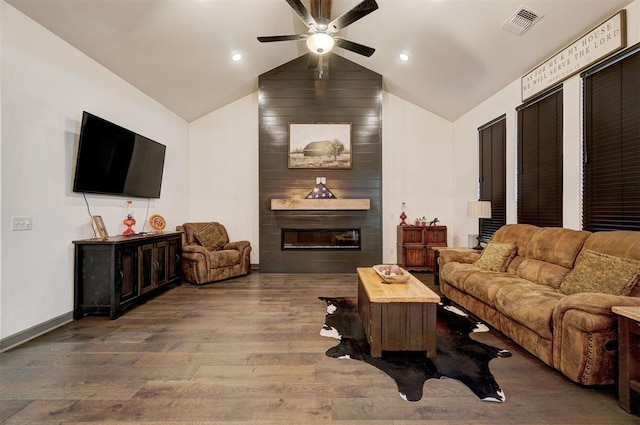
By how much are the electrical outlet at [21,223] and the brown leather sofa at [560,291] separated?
441cm

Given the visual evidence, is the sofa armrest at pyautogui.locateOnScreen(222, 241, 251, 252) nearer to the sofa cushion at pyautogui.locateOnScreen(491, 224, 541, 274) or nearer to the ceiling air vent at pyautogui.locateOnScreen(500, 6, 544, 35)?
the sofa cushion at pyautogui.locateOnScreen(491, 224, 541, 274)

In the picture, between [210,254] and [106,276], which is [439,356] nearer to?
[106,276]

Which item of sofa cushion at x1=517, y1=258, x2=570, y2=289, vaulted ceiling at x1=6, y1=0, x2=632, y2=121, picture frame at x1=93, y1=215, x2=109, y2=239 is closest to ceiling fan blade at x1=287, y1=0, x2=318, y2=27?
vaulted ceiling at x1=6, y1=0, x2=632, y2=121

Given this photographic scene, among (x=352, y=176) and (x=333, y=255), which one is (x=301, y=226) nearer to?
(x=333, y=255)

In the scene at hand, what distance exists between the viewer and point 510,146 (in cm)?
445

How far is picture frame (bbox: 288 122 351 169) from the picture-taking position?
5859 mm

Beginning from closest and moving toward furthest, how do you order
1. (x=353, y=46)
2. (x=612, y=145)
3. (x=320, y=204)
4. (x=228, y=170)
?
(x=612, y=145) < (x=353, y=46) < (x=320, y=204) < (x=228, y=170)

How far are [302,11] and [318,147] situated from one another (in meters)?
2.75

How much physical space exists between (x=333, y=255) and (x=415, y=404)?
402 cm

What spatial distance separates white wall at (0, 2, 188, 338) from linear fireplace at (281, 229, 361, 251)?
3024mm

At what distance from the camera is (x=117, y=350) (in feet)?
8.59

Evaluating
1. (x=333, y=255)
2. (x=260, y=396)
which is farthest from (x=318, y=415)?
(x=333, y=255)

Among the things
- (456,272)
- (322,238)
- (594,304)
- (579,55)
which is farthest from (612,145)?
(322,238)

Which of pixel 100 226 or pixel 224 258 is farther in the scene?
pixel 224 258
